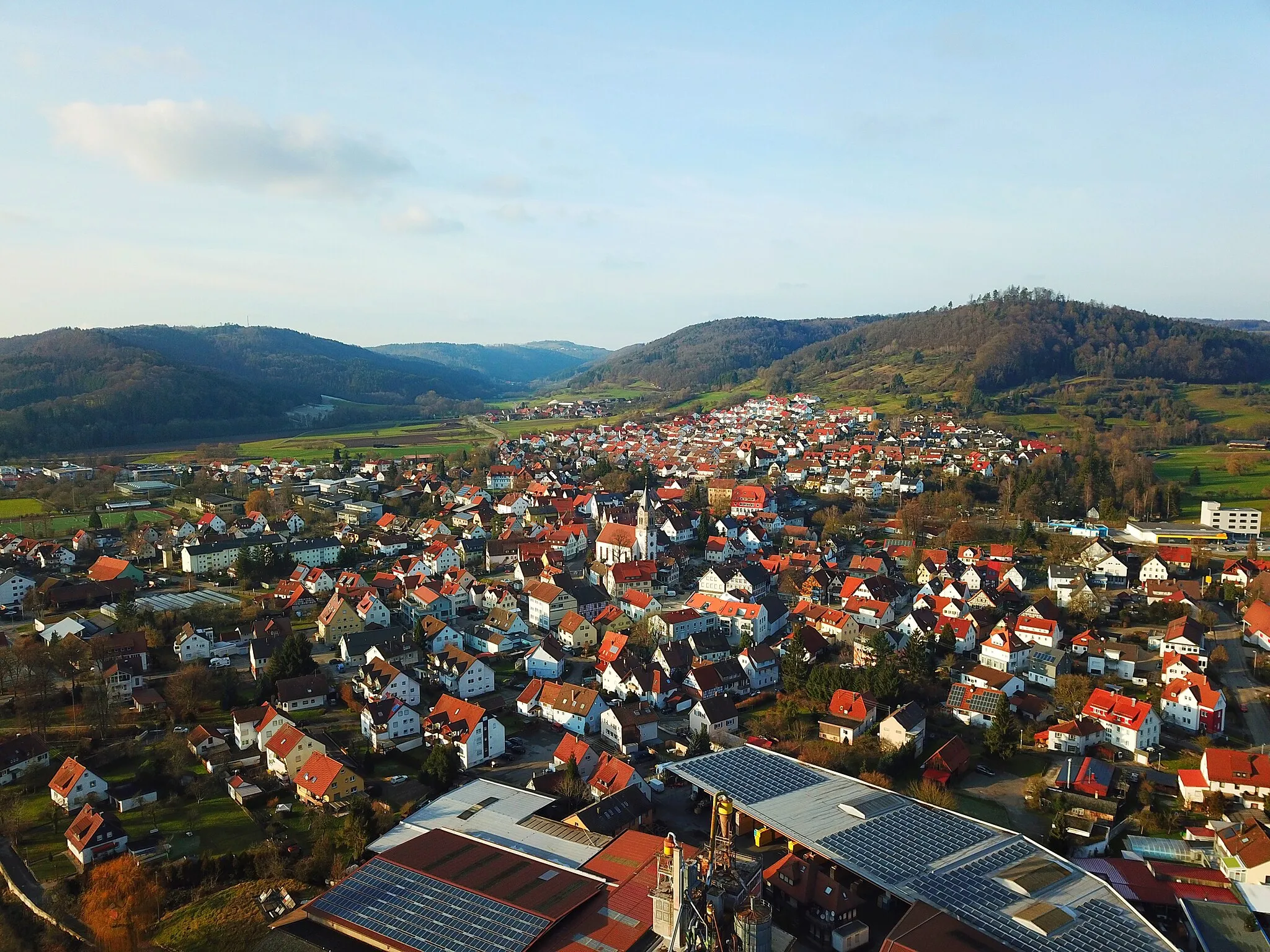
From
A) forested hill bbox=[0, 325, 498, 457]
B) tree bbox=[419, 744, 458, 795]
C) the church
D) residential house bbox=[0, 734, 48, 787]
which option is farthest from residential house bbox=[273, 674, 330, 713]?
forested hill bbox=[0, 325, 498, 457]

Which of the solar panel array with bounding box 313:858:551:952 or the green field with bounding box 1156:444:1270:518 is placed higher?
the green field with bounding box 1156:444:1270:518

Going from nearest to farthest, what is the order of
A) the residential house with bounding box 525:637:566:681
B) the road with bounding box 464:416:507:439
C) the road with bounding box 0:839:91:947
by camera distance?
1. the road with bounding box 0:839:91:947
2. the residential house with bounding box 525:637:566:681
3. the road with bounding box 464:416:507:439

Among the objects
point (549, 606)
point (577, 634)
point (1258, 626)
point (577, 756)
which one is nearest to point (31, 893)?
point (577, 756)

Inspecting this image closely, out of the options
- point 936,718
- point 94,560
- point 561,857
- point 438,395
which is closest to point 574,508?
point 94,560

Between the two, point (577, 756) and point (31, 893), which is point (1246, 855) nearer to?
point (577, 756)

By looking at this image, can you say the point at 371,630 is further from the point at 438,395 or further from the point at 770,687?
the point at 438,395

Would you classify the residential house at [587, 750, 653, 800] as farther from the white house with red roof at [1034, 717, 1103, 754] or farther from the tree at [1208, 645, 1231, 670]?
the tree at [1208, 645, 1231, 670]

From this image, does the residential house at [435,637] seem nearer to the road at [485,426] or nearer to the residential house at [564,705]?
Answer: the residential house at [564,705]
